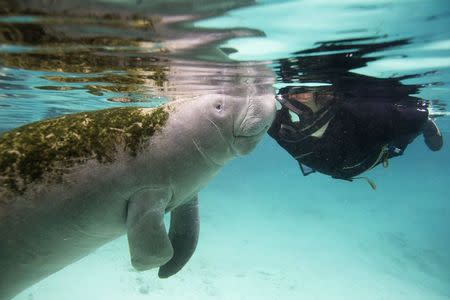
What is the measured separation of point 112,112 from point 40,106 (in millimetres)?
12907

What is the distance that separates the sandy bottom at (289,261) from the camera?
12.4 metres

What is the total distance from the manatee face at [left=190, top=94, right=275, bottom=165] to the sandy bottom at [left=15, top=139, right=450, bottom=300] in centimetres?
877

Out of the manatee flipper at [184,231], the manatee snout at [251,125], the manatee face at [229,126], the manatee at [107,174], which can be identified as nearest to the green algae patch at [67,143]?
the manatee at [107,174]

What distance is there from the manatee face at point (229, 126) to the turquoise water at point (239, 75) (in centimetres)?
136

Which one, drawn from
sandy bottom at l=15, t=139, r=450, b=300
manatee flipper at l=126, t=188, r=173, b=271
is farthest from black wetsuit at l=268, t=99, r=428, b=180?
sandy bottom at l=15, t=139, r=450, b=300

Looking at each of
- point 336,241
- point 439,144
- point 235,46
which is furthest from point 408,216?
point 235,46

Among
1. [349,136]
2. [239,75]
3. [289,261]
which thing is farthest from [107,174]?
[289,261]

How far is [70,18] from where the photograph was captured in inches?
203

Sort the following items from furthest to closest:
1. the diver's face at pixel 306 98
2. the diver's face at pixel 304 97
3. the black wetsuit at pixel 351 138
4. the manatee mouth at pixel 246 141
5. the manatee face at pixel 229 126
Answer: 1. the diver's face at pixel 304 97
2. the diver's face at pixel 306 98
3. the black wetsuit at pixel 351 138
4. the manatee mouth at pixel 246 141
5. the manatee face at pixel 229 126

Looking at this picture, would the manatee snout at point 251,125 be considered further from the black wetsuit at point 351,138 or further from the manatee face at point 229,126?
the black wetsuit at point 351,138

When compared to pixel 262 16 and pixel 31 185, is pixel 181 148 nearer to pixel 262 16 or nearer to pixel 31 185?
pixel 31 185

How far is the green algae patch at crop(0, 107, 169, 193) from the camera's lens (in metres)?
3.97

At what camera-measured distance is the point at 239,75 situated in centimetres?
838

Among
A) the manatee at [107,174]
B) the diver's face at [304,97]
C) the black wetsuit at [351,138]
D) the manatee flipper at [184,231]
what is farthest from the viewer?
the diver's face at [304,97]
